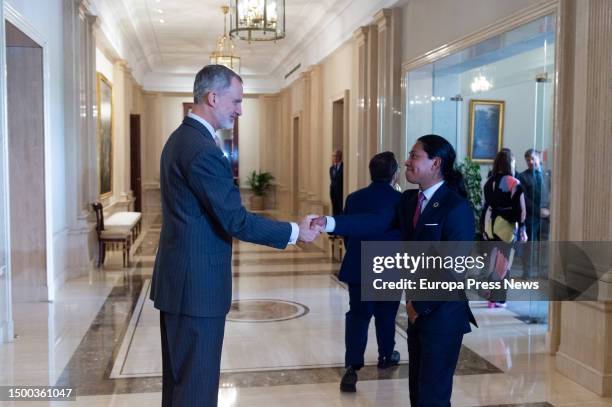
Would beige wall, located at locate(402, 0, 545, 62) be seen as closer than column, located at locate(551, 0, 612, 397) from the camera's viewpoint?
No

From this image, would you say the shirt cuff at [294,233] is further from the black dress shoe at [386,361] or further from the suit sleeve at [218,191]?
the black dress shoe at [386,361]

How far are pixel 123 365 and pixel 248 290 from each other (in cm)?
322

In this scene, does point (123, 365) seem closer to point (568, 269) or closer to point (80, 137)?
point (568, 269)

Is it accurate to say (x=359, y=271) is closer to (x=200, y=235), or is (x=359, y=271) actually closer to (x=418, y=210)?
(x=418, y=210)

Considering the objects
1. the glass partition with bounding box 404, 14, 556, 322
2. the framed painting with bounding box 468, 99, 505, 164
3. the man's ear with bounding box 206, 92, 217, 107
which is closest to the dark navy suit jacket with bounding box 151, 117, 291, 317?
the man's ear with bounding box 206, 92, 217, 107

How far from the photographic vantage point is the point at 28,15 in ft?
21.8

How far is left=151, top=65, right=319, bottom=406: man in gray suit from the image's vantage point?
273cm

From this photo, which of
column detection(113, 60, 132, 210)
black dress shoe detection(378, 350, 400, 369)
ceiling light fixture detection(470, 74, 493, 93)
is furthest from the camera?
column detection(113, 60, 132, 210)

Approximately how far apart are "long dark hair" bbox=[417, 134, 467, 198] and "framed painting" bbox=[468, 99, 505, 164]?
685 cm

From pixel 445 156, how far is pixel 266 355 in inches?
111

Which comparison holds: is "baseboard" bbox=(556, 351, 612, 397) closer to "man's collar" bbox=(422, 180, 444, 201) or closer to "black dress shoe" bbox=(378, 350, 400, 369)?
"black dress shoe" bbox=(378, 350, 400, 369)

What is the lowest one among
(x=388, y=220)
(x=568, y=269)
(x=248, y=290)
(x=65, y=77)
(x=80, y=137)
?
(x=248, y=290)

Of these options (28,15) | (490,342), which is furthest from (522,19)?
(28,15)

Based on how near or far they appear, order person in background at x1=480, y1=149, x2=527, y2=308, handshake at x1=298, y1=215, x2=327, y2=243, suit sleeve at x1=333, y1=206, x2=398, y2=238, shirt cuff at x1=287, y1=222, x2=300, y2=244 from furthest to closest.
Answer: person in background at x1=480, y1=149, x2=527, y2=308 → suit sleeve at x1=333, y1=206, x2=398, y2=238 → handshake at x1=298, y1=215, x2=327, y2=243 → shirt cuff at x1=287, y1=222, x2=300, y2=244
